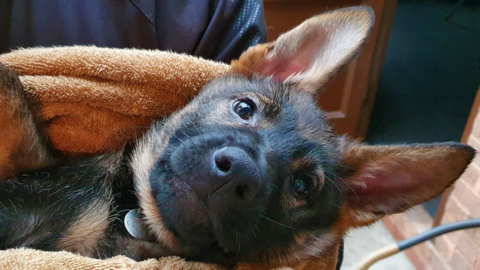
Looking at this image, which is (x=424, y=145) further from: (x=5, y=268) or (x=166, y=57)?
(x=5, y=268)

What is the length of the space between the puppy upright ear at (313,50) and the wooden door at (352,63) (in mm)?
1404

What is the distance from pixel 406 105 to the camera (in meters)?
4.21

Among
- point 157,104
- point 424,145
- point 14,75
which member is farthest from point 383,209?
point 14,75

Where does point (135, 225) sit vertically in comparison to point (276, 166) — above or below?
below

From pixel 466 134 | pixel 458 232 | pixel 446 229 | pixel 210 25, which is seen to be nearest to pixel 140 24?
pixel 210 25

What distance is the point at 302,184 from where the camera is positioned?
1378 millimetres

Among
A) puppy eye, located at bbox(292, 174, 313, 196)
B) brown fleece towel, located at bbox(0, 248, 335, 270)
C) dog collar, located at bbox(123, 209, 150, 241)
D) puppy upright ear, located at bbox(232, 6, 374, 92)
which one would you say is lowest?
dog collar, located at bbox(123, 209, 150, 241)

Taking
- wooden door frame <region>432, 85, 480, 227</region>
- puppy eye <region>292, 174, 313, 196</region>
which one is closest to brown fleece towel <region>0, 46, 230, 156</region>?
puppy eye <region>292, 174, 313, 196</region>

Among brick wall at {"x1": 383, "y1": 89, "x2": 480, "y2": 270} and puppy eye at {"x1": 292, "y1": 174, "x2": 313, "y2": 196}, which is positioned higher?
puppy eye at {"x1": 292, "y1": 174, "x2": 313, "y2": 196}

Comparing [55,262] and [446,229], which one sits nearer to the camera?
[55,262]

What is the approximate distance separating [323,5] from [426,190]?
2111 millimetres

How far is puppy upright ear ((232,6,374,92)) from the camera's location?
4.99ft

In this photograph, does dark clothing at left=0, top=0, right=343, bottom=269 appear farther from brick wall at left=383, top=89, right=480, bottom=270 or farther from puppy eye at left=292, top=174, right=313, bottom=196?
brick wall at left=383, top=89, right=480, bottom=270

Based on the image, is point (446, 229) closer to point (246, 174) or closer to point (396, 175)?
point (396, 175)
